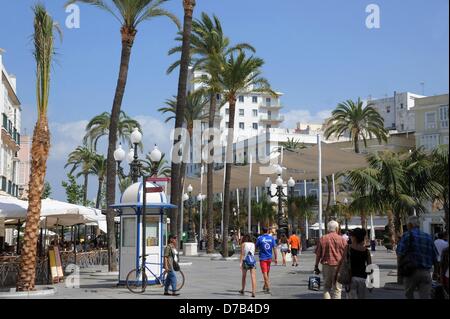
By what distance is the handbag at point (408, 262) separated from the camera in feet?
31.3

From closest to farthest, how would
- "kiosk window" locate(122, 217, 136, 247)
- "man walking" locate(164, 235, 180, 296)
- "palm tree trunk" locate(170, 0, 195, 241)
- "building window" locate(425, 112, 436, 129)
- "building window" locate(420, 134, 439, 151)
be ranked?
"man walking" locate(164, 235, 180, 296) < "kiosk window" locate(122, 217, 136, 247) < "palm tree trunk" locate(170, 0, 195, 241) < "building window" locate(425, 112, 436, 129) < "building window" locate(420, 134, 439, 151)

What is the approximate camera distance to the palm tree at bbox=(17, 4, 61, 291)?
55.3 feet

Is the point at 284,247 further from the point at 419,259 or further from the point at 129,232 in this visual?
the point at 419,259

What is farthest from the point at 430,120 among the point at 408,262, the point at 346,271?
the point at 408,262

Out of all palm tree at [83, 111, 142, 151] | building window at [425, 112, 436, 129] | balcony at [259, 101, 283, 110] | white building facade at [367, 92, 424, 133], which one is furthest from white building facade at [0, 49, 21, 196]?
balcony at [259, 101, 283, 110]

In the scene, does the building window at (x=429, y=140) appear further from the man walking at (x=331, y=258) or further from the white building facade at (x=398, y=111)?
the man walking at (x=331, y=258)

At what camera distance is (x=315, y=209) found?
258 feet

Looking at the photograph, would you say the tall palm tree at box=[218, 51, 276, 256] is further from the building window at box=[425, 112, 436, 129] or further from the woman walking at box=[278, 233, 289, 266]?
the building window at box=[425, 112, 436, 129]

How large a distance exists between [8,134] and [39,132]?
25.8 meters

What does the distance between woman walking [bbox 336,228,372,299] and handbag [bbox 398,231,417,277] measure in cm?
60

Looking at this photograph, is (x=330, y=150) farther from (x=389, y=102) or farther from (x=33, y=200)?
(x=389, y=102)

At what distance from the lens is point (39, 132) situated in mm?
17453

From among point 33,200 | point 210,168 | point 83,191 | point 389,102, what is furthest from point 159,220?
point 389,102

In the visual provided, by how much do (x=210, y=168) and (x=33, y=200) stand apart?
2672 cm
